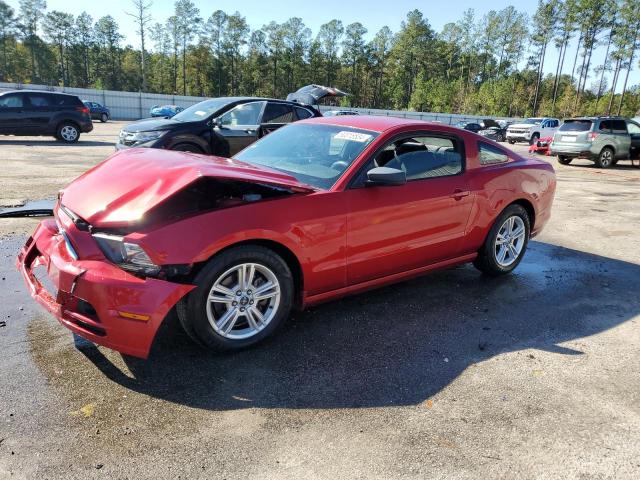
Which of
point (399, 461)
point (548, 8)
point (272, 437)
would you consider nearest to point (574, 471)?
point (399, 461)

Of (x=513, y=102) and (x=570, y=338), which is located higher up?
(x=513, y=102)

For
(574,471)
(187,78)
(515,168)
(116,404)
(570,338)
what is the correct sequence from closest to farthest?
(574,471) → (116,404) → (570,338) → (515,168) → (187,78)

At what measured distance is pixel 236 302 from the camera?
3127mm

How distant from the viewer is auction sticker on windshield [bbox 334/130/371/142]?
391 centimetres

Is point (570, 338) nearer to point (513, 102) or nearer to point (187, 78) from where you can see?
point (513, 102)

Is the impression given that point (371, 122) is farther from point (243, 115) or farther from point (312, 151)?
point (243, 115)

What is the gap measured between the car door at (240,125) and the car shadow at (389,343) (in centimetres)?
532

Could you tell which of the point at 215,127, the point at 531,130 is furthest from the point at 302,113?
the point at 531,130

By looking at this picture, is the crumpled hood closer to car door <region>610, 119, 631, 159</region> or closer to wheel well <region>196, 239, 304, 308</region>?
wheel well <region>196, 239, 304, 308</region>

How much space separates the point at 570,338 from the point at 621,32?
7192 cm

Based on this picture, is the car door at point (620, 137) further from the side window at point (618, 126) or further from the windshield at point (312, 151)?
the windshield at point (312, 151)

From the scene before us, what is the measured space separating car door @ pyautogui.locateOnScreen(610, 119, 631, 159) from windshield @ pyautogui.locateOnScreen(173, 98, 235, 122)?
14.2 meters

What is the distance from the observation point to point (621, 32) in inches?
2363

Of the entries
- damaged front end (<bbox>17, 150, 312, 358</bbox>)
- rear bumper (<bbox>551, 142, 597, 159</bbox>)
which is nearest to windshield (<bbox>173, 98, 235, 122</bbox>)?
damaged front end (<bbox>17, 150, 312, 358</bbox>)
